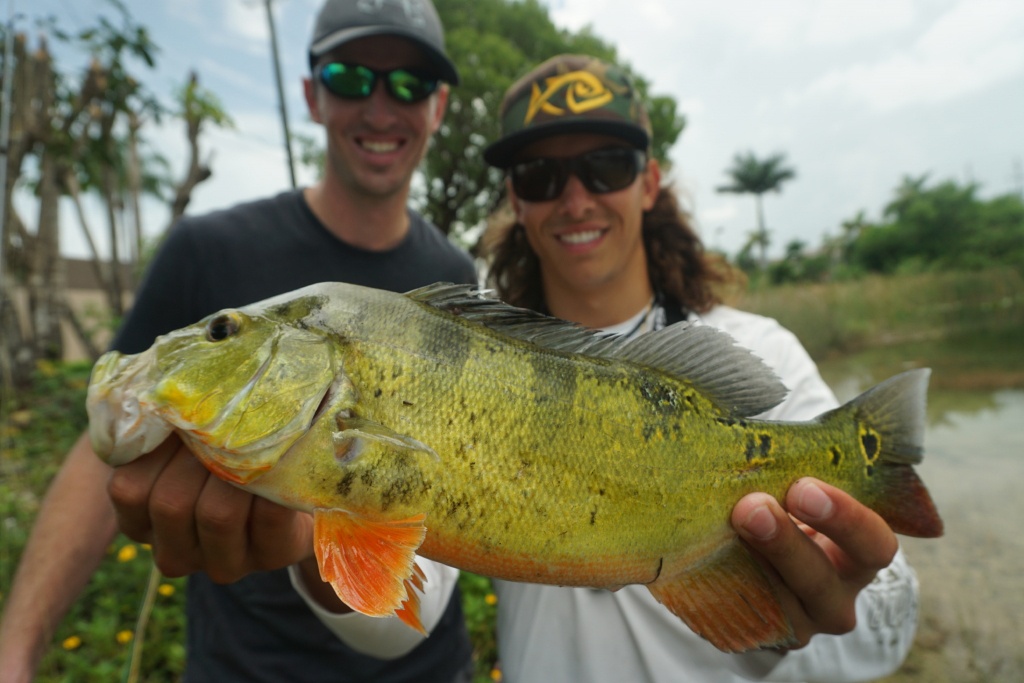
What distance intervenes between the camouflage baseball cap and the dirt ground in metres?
4.47

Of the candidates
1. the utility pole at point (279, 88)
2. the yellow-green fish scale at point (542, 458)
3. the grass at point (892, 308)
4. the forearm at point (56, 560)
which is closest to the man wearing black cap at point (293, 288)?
the forearm at point (56, 560)

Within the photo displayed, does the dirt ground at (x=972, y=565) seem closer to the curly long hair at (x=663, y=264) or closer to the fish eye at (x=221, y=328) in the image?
the curly long hair at (x=663, y=264)

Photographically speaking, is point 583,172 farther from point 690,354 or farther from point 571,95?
point 690,354

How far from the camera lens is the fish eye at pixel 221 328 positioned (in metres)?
1.33

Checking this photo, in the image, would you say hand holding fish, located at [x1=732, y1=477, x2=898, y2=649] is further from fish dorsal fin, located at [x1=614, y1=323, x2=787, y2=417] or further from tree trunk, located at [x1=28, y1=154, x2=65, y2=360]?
tree trunk, located at [x1=28, y1=154, x2=65, y2=360]

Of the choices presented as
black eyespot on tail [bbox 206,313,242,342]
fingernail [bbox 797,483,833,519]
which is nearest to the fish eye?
black eyespot on tail [bbox 206,313,242,342]

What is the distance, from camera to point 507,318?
1.51 m

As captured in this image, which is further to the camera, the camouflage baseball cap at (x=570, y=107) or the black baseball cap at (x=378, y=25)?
the black baseball cap at (x=378, y=25)

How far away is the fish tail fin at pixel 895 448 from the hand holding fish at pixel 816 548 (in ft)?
0.19

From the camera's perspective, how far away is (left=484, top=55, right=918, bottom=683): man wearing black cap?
1.62 meters

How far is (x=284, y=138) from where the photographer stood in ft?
22.0

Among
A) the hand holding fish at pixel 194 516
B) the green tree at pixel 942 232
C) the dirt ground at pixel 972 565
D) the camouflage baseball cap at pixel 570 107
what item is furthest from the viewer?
the green tree at pixel 942 232

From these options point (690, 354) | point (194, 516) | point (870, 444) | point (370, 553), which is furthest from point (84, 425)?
point (870, 444)

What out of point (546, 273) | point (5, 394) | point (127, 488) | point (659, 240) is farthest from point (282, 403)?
point (5, 394)
